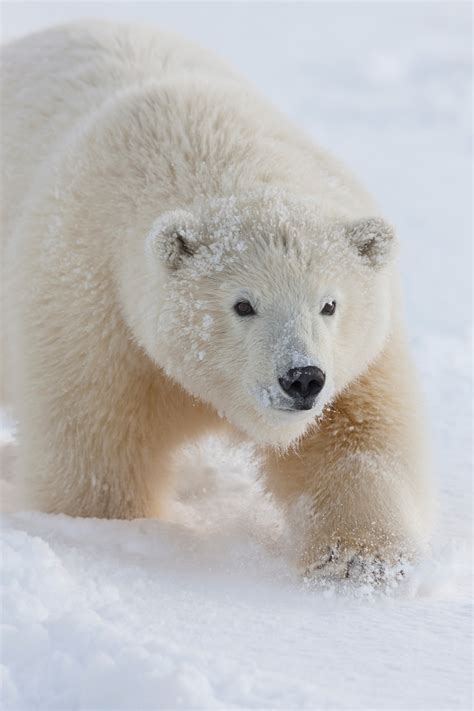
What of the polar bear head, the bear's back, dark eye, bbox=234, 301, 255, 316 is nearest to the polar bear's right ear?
the polar bear head

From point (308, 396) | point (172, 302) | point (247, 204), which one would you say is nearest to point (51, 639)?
point (308, 396)

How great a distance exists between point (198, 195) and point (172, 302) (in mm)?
463

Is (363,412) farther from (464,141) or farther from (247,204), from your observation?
(464,141)

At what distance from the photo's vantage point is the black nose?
349cm

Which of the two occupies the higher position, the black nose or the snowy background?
the black nose

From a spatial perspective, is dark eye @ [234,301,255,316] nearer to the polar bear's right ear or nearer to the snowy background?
the polar bear's right ear

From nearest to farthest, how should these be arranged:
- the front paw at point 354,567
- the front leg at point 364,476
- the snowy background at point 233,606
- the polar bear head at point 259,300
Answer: the snowy background at point 233,606 < the polar bear head at point 259,300 < the front paw at point 354,567 < the front leg at point 364,476

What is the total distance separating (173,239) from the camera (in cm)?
377

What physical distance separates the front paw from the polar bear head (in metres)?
0.45

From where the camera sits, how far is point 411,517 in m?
4.11

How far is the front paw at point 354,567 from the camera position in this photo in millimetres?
3807

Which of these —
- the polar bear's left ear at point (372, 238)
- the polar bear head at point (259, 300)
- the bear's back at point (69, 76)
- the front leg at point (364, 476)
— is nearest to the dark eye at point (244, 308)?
the polar bear head at point (259, 300)

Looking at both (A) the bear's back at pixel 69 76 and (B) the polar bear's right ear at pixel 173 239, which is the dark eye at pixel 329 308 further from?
(A) the bear's back at pixel 69 76

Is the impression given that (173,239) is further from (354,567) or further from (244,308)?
(354,567)
